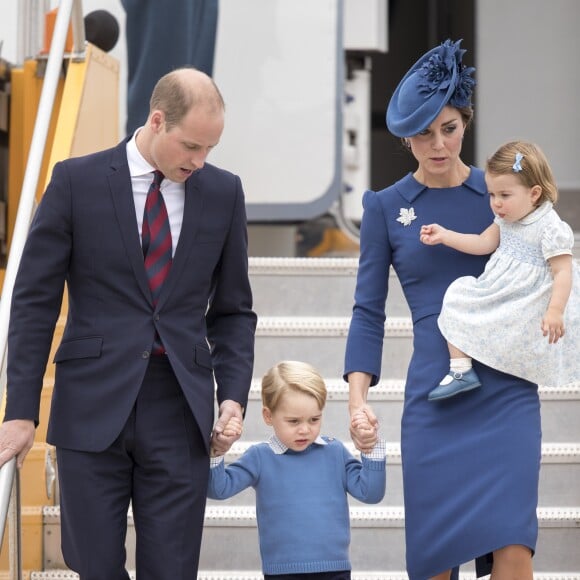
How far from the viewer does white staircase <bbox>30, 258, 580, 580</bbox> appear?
3791 millimetres

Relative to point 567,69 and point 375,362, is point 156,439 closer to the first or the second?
point 375,362

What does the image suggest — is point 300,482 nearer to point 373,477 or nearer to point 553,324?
point 373,477

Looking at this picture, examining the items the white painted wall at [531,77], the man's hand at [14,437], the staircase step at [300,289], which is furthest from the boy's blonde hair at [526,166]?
the white painted wall at [531,77]

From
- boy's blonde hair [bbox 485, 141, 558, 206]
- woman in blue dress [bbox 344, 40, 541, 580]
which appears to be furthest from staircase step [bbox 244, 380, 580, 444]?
boy's blonde hair [bbox 485, 141, 558, 206]

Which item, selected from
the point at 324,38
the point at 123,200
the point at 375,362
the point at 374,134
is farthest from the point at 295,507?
the point at 374,134

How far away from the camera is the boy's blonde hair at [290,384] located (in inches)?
118

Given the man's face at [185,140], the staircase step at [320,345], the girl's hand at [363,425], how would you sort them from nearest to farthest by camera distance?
the man's face at [185,140] → the girl's hand at [363,425] → the staircase step at [320,345]

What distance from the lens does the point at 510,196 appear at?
2.62m

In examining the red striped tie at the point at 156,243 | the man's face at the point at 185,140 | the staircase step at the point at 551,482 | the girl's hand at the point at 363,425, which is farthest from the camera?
the staircase step at the point at 551,482

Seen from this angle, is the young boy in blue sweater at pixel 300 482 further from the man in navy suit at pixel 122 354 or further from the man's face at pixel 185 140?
the man's face at pixel 185 140

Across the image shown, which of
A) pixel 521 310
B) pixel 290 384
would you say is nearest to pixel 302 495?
pixel 290 384

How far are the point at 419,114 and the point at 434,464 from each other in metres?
0.72

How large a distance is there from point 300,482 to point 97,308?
707 millimetres

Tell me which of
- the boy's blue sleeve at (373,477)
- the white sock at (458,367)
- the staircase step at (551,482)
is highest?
the white sock at (458,367)
